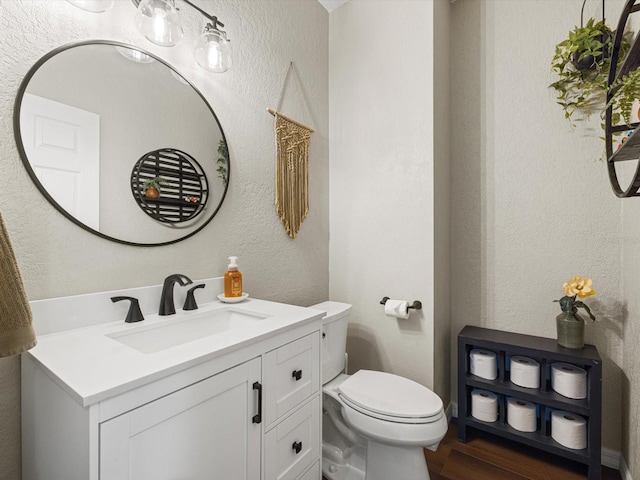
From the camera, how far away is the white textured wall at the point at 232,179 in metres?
0.92

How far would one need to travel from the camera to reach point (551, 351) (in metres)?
1.59

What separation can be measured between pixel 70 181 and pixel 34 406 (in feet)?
2.19

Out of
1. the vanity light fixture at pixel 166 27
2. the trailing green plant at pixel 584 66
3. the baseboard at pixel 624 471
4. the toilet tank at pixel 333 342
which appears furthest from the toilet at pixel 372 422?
the trailing green plant at pixel 584 66

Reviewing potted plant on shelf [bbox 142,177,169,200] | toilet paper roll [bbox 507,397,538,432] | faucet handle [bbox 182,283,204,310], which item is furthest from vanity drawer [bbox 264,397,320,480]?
toilet paper roll [bbox 507,397,538,432]

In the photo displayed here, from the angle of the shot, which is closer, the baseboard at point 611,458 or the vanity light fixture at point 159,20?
the vanity light fixture at point 159,20

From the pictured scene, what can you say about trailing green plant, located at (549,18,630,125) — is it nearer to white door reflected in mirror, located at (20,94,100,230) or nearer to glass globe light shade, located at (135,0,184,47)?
glass globe light shade, located at (135,0,184,47)

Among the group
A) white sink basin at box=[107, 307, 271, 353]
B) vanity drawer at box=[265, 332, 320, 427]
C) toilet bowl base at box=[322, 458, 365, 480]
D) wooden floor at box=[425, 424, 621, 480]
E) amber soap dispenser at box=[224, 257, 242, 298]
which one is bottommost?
wooden floor at box=[425, 424, 621, 480]

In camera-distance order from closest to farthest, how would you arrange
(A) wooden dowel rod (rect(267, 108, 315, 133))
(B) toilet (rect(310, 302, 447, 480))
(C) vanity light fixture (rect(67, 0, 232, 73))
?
Answer: (C) vanity light fixture (rect(67, 0, 232, 73))
(B) toilet (rect(310, 302, 447, 480))
(A) wooden dowel rod (rect(267, 108, 315, 133))

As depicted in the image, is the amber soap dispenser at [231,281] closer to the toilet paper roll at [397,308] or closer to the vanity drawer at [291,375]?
the vanity drawer at [291,375]

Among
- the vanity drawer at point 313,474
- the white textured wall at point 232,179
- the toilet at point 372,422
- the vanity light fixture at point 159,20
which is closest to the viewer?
the white textured wall at point 232,179

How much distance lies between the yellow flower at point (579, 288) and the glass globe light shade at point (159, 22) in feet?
7.01

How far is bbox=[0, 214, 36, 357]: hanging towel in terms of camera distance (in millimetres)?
586

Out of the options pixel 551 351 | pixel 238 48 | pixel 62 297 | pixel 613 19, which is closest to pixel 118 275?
pixel 62 297

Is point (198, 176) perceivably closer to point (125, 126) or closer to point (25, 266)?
point (125, 126)
